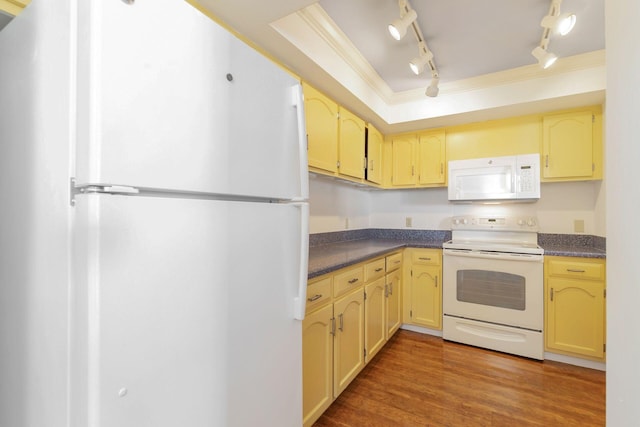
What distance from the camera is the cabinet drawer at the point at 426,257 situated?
277 cm

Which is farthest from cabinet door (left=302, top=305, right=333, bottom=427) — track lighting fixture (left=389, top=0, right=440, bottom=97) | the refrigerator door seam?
track lighting fixture (left=389, top=0, right=440, bottom=97)

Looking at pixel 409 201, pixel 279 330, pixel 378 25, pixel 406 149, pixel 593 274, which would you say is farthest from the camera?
pixel 409 201

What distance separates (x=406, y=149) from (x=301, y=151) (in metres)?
2.48

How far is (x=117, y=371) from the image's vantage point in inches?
21.5

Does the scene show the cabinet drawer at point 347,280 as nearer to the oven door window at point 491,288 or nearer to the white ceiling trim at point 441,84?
the oven door window at point 491,288

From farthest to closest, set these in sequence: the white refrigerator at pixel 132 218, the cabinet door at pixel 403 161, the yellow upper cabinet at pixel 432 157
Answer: the cabinet door at pixel 403 161
the yellow upper cabinet at pixel 432 157
the white refrigerator at pixel 132 218

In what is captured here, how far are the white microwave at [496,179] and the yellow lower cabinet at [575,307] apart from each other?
0.63 m

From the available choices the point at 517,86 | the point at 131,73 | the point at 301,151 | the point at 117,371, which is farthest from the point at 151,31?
the point at 517,86

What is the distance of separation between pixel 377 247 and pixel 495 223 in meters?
1.22

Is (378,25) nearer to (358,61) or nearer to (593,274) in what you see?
(358,61)

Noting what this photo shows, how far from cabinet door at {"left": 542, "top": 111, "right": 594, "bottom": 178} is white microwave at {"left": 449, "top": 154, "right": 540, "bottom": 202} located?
0.24 meters

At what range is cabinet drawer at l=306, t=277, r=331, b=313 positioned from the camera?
4.67ft

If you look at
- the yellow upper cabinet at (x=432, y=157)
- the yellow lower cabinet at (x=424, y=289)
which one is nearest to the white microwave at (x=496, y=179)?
the yellow upper cabinet at (x=432, y=157)

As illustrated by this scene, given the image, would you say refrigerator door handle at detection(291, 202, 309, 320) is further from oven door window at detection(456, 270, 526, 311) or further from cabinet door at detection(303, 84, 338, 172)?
oven door window at detection(456, 270, 526, 311)
